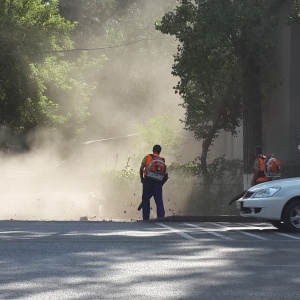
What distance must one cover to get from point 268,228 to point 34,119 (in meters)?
24.0

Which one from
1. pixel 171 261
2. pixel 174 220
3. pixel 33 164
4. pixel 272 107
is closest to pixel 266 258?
pixel 171 261

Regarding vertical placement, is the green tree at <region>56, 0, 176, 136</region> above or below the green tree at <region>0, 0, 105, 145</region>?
above

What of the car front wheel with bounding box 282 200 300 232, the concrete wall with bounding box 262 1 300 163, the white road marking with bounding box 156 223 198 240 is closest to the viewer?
the white road marking with bounding box 156 223 198 240

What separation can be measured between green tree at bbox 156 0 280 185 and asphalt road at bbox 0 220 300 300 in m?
8.80

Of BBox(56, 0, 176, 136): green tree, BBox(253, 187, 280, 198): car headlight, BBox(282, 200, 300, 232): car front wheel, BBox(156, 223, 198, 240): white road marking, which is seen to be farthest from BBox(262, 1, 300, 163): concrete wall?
BBox(56, 0, 176, 136): green tree

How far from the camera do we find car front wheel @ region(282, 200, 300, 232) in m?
17.4

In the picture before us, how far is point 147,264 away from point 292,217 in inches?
255

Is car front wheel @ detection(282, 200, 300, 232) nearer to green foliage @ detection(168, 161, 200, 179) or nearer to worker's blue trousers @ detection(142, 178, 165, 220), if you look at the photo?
worker's blue trousers @ detection(142, 178, 165, 220)

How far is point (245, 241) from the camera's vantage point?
49.1ft

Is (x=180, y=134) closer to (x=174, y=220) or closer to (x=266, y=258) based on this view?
(x=174, y=220)

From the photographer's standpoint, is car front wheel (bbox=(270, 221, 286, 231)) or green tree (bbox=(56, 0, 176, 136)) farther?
green tree (bbox=(56, 0, 176, 136))

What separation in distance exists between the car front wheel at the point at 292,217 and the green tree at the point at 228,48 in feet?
26.2

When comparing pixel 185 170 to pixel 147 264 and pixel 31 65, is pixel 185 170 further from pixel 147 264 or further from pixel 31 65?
pixel 147 264

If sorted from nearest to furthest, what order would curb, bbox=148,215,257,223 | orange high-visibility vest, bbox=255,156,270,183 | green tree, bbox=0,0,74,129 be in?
curb, bbox=148,215,257,223 → orange high-visibility vest, bbox=255,156,270,183 → green tree, bbox=0,0,74,129
